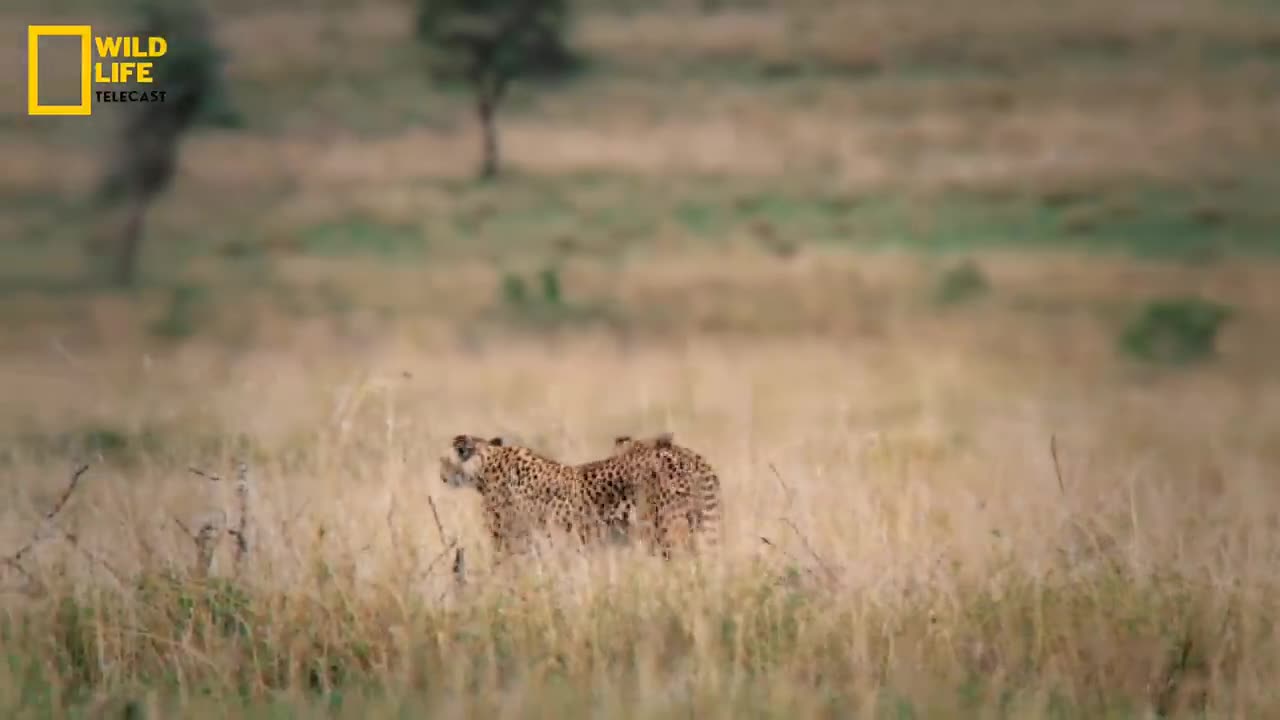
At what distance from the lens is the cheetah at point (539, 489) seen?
8992 millimetres

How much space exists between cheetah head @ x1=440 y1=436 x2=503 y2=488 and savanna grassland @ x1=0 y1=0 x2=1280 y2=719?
200 mm

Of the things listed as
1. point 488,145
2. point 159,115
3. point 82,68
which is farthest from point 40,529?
point 488,145

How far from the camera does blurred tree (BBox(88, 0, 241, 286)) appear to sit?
32.0 metres

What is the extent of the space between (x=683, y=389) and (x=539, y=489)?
7.94 m

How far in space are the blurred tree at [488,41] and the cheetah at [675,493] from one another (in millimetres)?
35739

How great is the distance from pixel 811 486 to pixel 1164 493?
1517 millimetres

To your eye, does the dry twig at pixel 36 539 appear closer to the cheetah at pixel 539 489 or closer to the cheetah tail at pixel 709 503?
the cheetah at pixel 539 489

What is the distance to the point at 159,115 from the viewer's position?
3281 cm

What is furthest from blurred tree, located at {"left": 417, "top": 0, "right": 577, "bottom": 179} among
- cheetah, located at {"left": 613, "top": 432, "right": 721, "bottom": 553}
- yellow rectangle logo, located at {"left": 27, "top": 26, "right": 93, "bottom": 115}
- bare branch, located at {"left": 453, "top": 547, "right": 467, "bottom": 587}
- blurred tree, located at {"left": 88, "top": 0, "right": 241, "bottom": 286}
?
bare branch, located at {"left": 453, "top": 547, "right": 467, "bottom": 587}

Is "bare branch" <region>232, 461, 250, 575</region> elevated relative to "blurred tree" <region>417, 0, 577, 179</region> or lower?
lower

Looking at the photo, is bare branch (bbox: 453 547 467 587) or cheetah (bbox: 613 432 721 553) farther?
cheetah (bbox: 613 432 721 553)

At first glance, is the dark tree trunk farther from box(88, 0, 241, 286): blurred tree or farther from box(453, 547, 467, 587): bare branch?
box(453, 547, 467, 587): bare branch

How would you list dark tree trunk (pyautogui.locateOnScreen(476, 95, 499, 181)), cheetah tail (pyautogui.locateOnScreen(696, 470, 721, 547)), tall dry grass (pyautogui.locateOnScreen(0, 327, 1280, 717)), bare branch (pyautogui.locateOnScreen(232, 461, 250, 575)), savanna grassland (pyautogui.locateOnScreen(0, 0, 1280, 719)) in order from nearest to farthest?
tall dry grass (pyautogui.locateOnScreen(0, 327, 1280, 717)) → savanna grassland (pyautogui.locateOnScreen(0, 0, 1280, 719)) → bare branch (pyautogui.locateOnScreen(232, 461, 250, 575)) → cheetah tail (pyautogui.locateOnScreen(696, 470, 721, 547)) → dark tree trunk (pyautogui.locateOnScreen(476, 95, 499, 181))

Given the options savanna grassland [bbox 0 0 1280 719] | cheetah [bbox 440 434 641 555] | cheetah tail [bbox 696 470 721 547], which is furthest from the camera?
cheetah [bbox 440 434 641 555]
